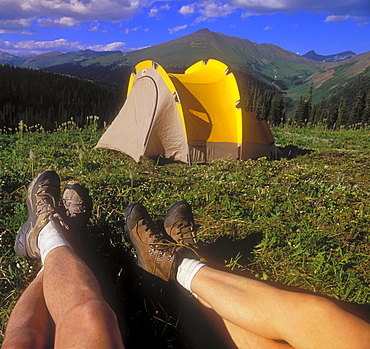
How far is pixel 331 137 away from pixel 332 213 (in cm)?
1085

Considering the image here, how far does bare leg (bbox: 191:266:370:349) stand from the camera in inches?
72.2

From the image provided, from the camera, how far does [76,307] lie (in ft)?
6.29

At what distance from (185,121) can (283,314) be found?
21.0 ft

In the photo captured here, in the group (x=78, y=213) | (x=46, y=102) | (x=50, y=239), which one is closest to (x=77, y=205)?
(x=78, y=213)

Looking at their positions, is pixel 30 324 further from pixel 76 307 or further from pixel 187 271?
pixel 187 271

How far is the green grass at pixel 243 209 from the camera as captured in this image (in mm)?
3291

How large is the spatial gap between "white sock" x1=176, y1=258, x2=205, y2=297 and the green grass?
0.80 m

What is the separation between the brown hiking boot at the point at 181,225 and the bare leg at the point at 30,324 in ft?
4.99

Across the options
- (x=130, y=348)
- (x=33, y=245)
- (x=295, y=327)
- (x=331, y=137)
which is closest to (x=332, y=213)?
(x=295, y=327)

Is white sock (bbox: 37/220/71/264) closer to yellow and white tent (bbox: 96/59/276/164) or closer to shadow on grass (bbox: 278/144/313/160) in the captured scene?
yellow and white tent (bbox: 96/59/276/164)

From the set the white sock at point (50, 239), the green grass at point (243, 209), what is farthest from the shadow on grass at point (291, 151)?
the white sock at point (50, 239)

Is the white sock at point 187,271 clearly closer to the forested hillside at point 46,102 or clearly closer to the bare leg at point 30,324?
the bare leg at point 30,324

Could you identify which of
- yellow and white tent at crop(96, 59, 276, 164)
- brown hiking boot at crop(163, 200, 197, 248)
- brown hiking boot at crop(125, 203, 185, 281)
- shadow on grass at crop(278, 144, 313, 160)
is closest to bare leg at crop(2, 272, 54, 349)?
brown hiking boot at crop(125, 203, 185, 281)

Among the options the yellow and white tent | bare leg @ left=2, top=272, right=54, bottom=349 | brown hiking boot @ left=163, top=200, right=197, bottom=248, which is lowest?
bare leg @ left=2, top=272, right=54, bottom=349
